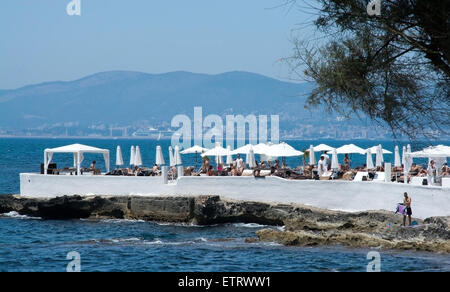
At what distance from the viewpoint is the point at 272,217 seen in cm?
2953

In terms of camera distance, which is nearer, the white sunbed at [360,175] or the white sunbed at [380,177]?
the white sunbed at [380,177]

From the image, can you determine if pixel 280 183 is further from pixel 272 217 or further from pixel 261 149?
pixel 261 149

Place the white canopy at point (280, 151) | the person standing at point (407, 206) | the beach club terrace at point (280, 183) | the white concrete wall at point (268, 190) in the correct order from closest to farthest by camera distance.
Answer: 1. the person standing at point (407, 206)
2. the white concrete wall at point (268, 190)
3. the beach club terrace at point (280, 183)
4. the white canopy at point (280, 151)

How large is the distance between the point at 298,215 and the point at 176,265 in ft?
25.0

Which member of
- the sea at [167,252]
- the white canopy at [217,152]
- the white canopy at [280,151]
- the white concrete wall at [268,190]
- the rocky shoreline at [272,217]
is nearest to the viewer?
the sea at [167,252]

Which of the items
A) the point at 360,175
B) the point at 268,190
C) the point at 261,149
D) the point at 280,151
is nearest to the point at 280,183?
the point at 268,190

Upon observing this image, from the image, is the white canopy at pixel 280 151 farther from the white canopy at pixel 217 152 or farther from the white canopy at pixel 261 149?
the white canopy at pixel 217 152

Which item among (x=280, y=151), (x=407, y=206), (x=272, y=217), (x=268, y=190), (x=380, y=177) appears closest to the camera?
(x=407, y=206)

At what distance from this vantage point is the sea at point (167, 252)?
21.5 metres

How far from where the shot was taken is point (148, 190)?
104 feet

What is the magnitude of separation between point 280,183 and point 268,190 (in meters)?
0.59

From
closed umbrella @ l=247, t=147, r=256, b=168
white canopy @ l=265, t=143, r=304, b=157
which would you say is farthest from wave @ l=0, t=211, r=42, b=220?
white canopy @ l=265, t=143, r=304, b=157

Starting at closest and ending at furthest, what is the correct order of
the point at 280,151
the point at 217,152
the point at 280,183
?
the point at 280,183
the point at 280,151
the point at 217,152

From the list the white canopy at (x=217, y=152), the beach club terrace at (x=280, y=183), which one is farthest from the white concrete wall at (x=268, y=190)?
the white canopy at (x=217, y=152)
